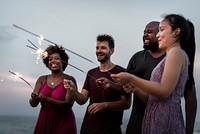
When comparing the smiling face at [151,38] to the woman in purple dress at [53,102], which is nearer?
the smiling face at [151,38]

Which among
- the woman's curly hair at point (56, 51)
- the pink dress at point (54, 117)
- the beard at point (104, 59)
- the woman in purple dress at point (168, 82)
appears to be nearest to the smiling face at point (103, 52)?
the beard at point (104, 59)

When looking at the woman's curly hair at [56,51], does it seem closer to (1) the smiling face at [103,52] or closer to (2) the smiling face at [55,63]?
(2) the smiling face at [55,63]

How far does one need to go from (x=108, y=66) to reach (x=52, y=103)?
0.90 m

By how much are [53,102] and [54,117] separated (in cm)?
24

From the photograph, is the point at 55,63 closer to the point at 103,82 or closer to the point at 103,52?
the point at 103,52

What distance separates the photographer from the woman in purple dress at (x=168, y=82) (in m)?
3.18

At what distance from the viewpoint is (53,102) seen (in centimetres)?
515

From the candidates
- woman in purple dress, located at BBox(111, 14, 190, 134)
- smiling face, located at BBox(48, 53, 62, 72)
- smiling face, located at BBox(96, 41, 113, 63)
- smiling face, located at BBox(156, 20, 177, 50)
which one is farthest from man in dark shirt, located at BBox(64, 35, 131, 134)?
smiling face, located at BBox(156, 20, 177, 50)

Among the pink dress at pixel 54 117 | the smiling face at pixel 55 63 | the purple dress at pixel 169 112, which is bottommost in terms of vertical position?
the pink dress at pixel 54 117

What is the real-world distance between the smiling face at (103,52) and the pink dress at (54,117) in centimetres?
78

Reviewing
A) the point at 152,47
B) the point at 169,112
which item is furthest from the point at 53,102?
the point at 169,112

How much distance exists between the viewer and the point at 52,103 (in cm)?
516

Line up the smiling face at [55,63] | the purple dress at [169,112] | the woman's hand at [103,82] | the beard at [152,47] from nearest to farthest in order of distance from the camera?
the purple dress at [169,112]
the woman's hand at [103,82]
the beard at [152,47]
the smiling face at [55,63]

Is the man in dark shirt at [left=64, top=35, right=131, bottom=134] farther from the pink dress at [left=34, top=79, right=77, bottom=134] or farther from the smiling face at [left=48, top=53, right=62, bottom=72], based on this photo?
the smiling face at [left=48, top=53, right=62, bottom=72]
